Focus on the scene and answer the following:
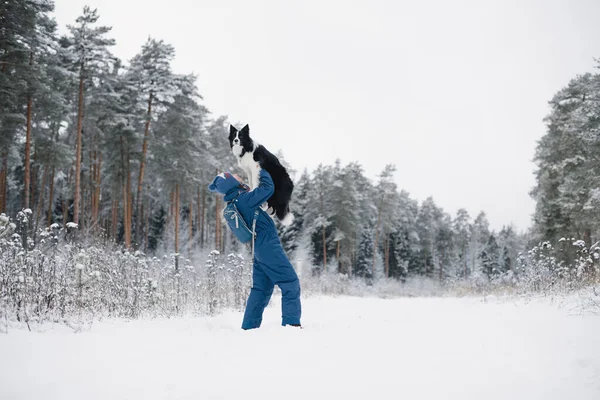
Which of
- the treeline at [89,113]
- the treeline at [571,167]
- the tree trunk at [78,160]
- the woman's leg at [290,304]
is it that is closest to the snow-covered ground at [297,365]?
the woman's leg at [290,304]

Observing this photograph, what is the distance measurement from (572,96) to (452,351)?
80.0 feet

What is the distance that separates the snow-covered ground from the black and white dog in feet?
4.70

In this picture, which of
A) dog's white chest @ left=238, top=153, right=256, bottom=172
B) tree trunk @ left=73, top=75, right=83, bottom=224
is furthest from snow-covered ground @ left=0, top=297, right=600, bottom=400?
tree trunk @ left=73, top=75, right=83, bottom=224

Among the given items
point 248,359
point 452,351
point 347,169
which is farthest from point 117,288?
point 347,169

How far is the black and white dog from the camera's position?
12.8 feet

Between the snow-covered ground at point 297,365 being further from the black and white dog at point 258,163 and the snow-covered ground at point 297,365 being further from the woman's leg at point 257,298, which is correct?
the black and white dog at point 258,163

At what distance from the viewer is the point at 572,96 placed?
68.1 ft

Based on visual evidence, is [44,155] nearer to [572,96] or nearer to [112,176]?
[112,176]

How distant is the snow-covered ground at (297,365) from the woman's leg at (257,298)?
0.68 meters

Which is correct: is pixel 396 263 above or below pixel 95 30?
below

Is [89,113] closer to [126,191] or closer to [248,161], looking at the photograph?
[126,191]

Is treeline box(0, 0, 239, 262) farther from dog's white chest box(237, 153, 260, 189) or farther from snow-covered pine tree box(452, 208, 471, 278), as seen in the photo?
snow-covered pine tree box(452, 208, 471, 278)

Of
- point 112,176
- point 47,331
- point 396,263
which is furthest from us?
point 396,263

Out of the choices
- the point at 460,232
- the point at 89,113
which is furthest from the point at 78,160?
the point at 460,232
